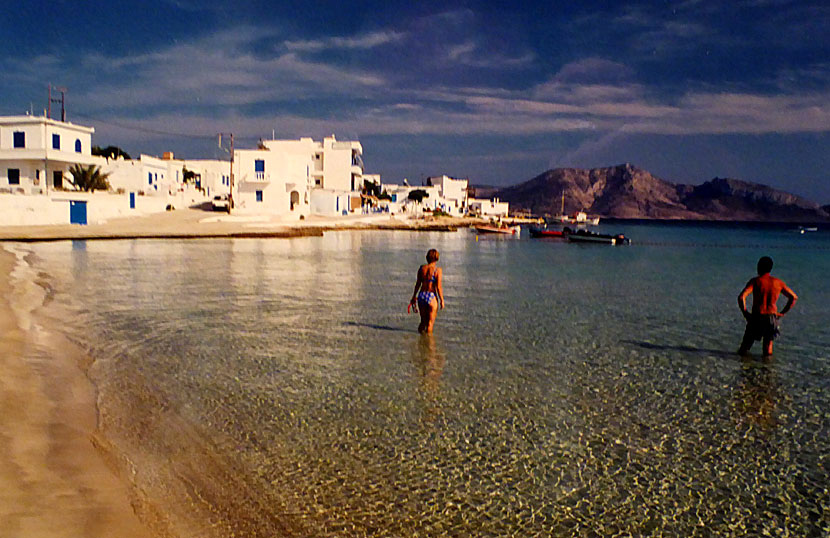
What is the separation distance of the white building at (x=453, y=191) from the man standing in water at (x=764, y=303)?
128m

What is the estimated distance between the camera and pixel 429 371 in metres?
9.61

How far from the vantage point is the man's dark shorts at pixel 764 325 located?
34.3 ft

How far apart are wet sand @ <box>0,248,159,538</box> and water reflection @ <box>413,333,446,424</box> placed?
11.7ft

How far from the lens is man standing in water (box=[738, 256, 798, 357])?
999cm

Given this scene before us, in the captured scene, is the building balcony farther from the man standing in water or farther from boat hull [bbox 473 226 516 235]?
the man standing in water

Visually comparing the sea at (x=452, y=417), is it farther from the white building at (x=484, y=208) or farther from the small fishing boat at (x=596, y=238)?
the white building at (x=484, y=208)

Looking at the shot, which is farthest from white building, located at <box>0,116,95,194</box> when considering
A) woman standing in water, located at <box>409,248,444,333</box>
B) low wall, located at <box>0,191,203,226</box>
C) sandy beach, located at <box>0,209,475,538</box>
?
woman standing in water, located at <box>409,248,444,333</box>

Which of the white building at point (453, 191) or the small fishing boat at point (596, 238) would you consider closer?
the small fishing boat at point (596, 238)

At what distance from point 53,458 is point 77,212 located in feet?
138

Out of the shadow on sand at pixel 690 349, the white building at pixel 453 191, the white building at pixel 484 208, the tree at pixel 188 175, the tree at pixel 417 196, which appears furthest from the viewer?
the white building at pixel 484 208

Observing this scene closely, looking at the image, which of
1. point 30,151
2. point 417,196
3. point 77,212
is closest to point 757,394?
point 77,212

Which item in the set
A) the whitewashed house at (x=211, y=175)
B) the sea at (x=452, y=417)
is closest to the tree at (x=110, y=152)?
the whitewashed house at (x=211, y=175)

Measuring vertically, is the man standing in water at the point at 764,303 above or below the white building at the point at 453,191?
below

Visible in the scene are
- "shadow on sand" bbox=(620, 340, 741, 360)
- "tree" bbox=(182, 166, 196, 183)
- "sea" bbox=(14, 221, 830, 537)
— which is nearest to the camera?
"sea" bbox=(14, 221, 830, 537)
